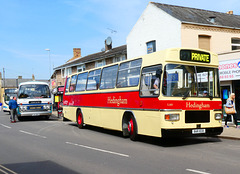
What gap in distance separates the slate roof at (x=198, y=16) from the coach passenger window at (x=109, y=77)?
1005cm

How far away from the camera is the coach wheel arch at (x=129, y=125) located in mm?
10828

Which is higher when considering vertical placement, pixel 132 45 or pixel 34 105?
pixel 132 45

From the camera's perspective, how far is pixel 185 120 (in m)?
9.35

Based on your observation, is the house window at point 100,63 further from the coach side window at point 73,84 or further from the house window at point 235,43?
the coach side window at point 73,84

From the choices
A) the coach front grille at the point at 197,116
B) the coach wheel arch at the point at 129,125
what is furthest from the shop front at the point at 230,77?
the coach wheel arch at the point at 129,125

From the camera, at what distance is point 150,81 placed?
993 centimetres

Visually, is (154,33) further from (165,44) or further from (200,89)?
(200,89)

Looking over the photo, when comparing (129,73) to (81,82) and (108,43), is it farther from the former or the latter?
(108,43)

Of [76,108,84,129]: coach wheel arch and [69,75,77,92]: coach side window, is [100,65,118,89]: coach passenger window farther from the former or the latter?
[69,75,77,92]: coach side window

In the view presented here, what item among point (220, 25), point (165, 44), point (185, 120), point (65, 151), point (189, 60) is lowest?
point (65, 151)

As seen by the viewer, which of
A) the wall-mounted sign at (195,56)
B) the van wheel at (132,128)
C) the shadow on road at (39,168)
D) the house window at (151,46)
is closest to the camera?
the shadow on road at (39,168)

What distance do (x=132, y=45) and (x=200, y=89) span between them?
56.8 feet

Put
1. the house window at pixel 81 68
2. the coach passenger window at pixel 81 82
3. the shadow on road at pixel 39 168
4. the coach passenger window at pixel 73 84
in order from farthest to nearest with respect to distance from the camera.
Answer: the house window at pixel 81 68
the coach passenger window at pixel 73 84
the coach passenger window at pixel 81 82
the shadow on road at pixel 39 168

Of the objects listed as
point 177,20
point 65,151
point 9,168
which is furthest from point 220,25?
point 9,168
